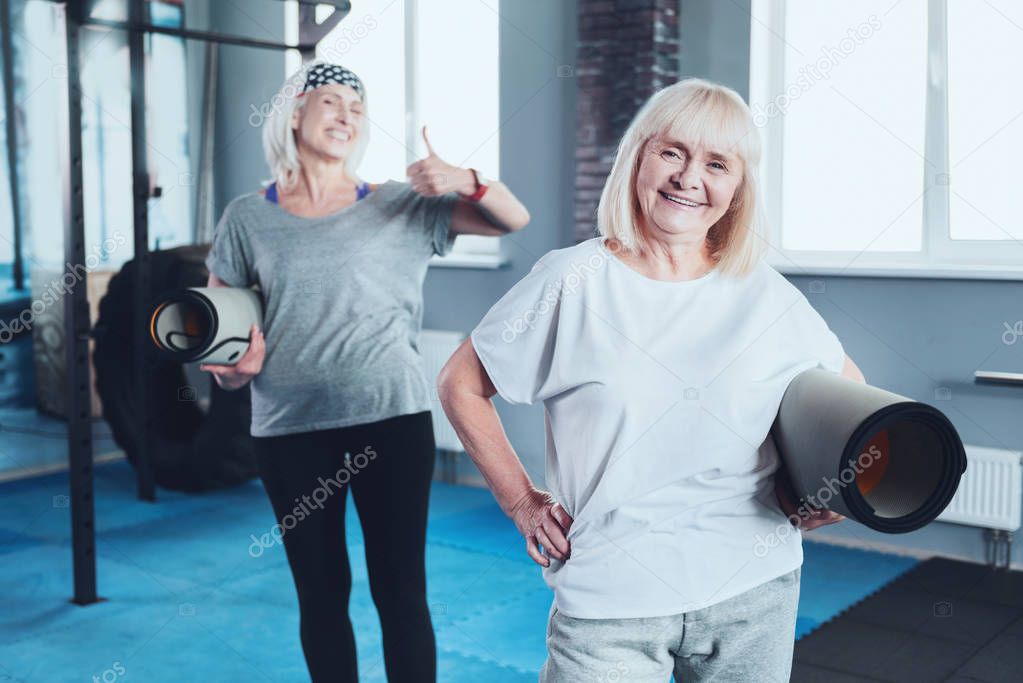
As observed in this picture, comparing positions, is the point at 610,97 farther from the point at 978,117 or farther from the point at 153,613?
the point at 153,613

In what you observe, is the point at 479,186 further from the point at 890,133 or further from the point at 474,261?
the point at 474,261

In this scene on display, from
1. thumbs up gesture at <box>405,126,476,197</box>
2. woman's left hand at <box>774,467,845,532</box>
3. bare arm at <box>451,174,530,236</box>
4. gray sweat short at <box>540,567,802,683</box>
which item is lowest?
gray sweat short at <box>540,567,802,683</box>

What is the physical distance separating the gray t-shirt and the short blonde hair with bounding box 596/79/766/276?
0.72 m

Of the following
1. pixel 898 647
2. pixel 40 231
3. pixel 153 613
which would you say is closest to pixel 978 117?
pixel 898 647

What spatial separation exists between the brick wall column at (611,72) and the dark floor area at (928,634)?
169 cm

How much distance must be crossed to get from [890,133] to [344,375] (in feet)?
8.37

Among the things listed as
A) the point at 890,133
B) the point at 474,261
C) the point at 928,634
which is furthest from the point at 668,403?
the point at 474,261

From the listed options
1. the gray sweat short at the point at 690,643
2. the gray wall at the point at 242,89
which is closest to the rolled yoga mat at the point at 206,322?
the gray sweat short at the point at 690,643

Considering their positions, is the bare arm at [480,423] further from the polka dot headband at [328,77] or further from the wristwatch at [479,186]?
the polka dot headband at [328,77]

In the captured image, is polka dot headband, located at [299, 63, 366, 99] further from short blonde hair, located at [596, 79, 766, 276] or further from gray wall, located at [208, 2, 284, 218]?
gray wall, located at [208, 2, 284, 218]

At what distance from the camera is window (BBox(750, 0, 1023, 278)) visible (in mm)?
3385

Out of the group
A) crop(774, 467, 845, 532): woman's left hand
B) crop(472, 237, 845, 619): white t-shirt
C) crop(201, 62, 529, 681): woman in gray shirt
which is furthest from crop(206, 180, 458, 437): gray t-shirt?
crop(774, 467, 845, 532): woman's left hand

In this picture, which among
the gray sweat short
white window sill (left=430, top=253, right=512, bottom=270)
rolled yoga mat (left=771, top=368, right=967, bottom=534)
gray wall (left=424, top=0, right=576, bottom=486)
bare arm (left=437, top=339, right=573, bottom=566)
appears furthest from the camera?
white window sill (left=430, top=253, right=512, bottom=270)

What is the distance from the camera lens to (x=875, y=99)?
3.60 meters
